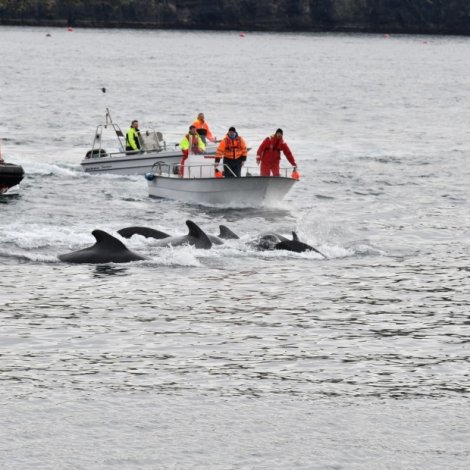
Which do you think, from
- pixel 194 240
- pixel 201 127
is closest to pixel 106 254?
pixel 194 240

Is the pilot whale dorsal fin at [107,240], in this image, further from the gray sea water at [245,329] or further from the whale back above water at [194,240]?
the whale back above water at [194,240]

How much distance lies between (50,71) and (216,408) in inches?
4362

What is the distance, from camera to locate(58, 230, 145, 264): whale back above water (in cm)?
2830

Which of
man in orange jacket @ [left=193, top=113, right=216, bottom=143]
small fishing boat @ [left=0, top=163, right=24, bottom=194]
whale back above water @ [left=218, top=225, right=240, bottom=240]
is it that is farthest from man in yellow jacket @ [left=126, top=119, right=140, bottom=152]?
whale back above water @ [left=218, top=225, right=240, bottom=240]

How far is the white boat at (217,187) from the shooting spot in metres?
37.8

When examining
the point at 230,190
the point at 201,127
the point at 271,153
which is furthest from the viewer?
the point at 201,127

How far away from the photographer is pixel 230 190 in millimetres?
38125

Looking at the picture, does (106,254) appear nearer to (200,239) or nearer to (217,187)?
(200,239)

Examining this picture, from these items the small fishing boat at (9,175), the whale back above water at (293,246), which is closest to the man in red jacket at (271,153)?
the small fishing boat at (9,175)

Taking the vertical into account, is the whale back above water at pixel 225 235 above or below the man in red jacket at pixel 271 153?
below

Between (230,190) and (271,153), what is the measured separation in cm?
159

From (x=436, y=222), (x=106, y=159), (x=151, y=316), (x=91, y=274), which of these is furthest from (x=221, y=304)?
(x=106, y=159)

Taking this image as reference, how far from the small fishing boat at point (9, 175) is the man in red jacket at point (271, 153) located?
Result: 6840mm

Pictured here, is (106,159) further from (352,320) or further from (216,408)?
(216,408)
